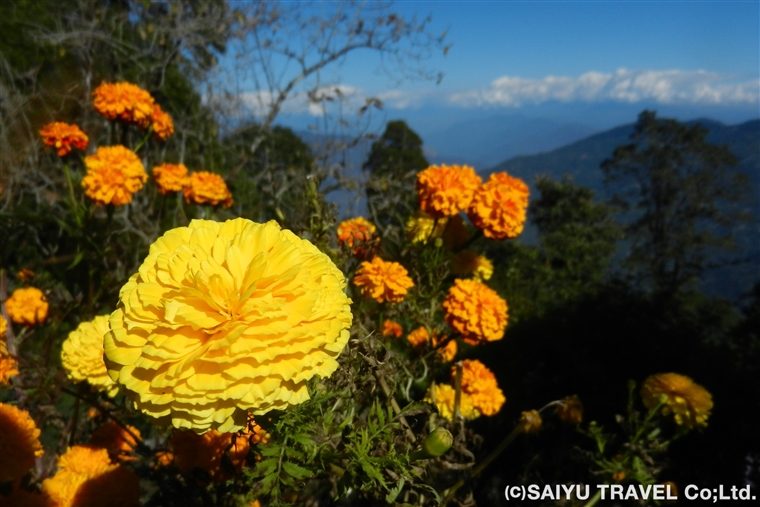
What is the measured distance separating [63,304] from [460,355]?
7.73 ft

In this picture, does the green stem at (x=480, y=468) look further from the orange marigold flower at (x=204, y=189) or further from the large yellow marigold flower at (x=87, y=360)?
the orange marigold flower at (x=204, y=189)

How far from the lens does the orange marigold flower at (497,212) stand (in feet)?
4.93

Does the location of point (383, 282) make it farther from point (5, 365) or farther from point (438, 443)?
point (5, 365)

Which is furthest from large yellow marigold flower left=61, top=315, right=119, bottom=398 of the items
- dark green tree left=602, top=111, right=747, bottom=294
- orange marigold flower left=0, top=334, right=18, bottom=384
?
dark green tree left=602, top=111, right=747, bottom=294

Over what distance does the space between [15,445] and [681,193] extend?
1815cm

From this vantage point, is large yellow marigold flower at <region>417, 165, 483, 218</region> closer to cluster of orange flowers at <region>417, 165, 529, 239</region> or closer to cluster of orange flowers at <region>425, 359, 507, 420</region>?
cluster of orange flowers at <region>417, 165, 529, 239</region>

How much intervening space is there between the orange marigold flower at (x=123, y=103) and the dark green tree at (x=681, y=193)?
15158 mm

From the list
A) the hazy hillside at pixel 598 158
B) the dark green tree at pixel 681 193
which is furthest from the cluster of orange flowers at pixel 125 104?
the hazy hillside at pixel 598 158

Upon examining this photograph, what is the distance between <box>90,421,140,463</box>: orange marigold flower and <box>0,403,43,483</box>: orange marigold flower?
0.95 ft

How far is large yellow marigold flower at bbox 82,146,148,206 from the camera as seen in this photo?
174 cm

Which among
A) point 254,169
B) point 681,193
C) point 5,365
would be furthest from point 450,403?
point 681,193

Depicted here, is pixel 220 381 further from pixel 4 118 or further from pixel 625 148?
pixel 625 148

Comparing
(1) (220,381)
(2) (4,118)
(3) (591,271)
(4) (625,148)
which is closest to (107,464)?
(1) (220,381)

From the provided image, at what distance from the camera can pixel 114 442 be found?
1.46m
